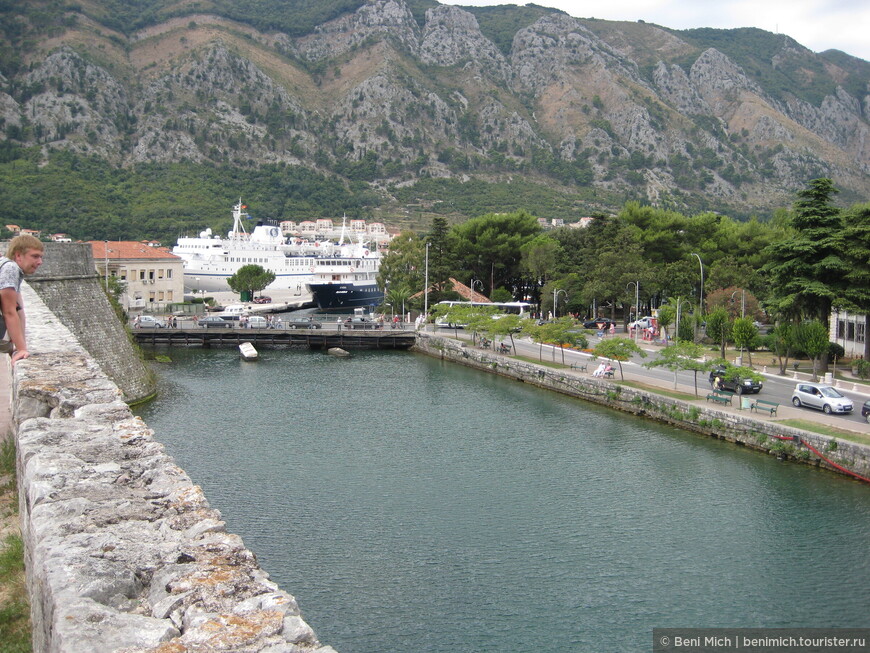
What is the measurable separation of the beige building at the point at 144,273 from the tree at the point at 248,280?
10.4 m

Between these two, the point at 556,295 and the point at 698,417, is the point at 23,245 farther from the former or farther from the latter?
the point at 556,295

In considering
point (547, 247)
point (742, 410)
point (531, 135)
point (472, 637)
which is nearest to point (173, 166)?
point (531, 135)

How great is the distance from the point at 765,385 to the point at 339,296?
44.2 m

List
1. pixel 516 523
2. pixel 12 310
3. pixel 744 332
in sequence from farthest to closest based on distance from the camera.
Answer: pixel 744 332 < pixel 516 523 < pixel 12 310

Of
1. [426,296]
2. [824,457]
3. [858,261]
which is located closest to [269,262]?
[426,296]

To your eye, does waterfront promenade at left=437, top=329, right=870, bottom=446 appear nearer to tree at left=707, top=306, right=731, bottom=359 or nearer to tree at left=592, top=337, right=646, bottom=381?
tree at left=592, top=337, right=646, bottom=381

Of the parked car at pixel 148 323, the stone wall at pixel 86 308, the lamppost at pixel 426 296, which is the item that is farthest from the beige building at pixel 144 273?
the stone wall at pixel 86 308

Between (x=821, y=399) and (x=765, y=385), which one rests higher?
(x=821, y=399)

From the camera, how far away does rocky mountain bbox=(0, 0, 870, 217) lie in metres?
120

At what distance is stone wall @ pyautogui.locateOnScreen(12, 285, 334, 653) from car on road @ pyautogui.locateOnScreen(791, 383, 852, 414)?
21.1m

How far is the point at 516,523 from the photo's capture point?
51.4ft

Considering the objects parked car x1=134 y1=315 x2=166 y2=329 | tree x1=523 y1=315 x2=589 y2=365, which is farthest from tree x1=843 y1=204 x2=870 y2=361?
parked car x1=134 y1=315 x2=166 y2=329

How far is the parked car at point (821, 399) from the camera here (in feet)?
74.6

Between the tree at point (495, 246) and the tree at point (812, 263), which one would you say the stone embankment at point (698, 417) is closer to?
the tree at point (812, 263)
